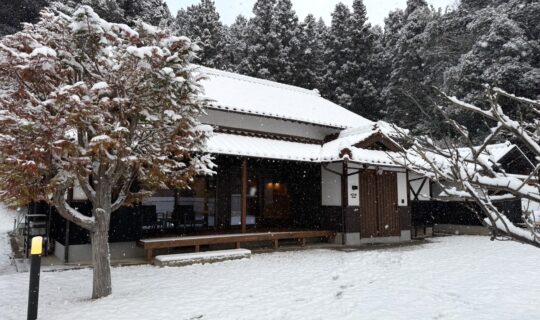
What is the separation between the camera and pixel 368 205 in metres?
13.8

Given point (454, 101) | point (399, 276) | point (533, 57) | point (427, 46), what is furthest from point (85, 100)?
point (427, 46)

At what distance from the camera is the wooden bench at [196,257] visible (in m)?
9.23

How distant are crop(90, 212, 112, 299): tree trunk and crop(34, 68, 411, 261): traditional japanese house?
176 inches

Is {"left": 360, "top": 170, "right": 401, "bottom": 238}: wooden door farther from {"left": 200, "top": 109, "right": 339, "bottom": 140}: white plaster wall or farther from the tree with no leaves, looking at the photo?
the tree with no leaves

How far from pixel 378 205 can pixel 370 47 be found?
2483cm

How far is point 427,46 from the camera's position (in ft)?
90.2

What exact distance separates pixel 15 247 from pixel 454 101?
1420 centimetres

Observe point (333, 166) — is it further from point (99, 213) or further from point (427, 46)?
point (427, 46)

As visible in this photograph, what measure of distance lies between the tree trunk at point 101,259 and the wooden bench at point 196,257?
268 cm

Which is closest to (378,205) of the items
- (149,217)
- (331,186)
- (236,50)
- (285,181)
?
(331,186)

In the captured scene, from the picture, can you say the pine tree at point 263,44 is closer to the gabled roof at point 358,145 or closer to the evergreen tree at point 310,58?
the evergreen tree at point 310,58

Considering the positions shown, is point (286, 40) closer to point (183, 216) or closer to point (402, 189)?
point (402, 189)

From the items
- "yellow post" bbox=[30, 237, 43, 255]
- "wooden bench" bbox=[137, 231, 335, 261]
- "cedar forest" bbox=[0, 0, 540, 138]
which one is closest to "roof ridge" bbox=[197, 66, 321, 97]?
"wooden bench" bbox=[137, 231, 335, 261]

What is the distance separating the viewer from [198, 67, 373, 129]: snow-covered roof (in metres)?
13.4
